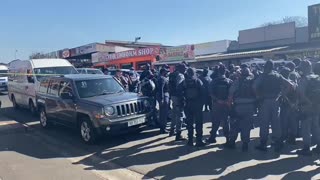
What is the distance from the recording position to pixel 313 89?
23.8 feet

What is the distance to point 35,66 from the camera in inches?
592

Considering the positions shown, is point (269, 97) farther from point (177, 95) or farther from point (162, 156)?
point (162, 156)

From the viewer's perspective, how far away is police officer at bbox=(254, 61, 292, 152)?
7.64m

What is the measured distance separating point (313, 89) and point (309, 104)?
31cm

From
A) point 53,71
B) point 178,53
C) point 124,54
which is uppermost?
point 124,54

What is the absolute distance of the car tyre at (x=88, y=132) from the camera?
9.19 m

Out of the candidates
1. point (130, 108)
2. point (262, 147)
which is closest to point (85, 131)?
point (130, 108)

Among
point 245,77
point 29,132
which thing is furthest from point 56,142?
point 245,77

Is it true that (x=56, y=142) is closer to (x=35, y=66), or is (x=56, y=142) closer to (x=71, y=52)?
(x=35, y=66)

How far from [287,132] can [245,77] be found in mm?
1707

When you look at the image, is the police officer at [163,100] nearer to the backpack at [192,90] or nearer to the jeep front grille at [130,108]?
the jeep front grille at [130,108]

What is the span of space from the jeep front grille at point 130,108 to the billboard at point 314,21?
62.0ft

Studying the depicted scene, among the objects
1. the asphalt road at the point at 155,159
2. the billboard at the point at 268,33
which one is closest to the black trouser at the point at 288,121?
the asphalt road at the point at 155,159

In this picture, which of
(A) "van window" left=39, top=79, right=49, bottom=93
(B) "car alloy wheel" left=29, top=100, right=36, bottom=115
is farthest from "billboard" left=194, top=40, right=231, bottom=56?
(A) "van window" left=39, top=79, right=49, bottom=93
